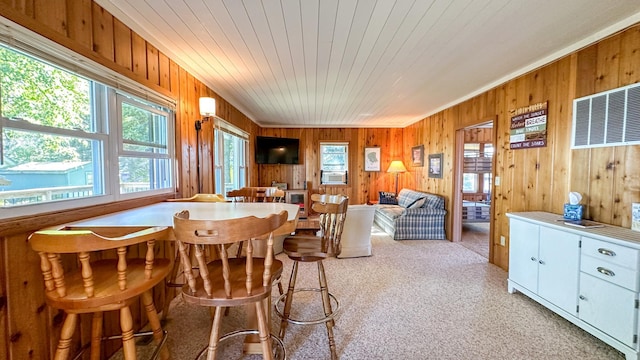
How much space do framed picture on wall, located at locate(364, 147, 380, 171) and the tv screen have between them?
181 cm

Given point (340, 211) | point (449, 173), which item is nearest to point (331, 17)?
point (340, 211)

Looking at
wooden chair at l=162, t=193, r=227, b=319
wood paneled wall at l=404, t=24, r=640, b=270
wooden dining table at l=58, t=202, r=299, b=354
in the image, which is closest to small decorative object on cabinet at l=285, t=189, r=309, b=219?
wood paneled wall at l=404, t=24, r=640, b=270

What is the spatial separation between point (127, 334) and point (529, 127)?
3902mm

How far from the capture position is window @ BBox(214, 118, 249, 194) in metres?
3.85

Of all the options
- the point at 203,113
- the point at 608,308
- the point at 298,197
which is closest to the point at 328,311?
the point at 608,308

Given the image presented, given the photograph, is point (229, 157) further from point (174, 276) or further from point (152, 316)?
point (152, 316)

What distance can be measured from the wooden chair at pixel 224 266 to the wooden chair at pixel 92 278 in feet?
0.63

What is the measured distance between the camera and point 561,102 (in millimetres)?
2564

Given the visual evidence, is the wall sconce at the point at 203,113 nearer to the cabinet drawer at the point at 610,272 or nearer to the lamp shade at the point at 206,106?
the lamp shade at the point at 206,106

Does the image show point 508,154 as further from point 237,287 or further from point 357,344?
point 237,287

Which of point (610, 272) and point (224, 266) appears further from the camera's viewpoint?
point (610, 272)

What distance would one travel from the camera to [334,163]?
6.80m

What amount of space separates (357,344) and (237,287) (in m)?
1.09

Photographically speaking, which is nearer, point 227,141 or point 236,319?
point 236,319
